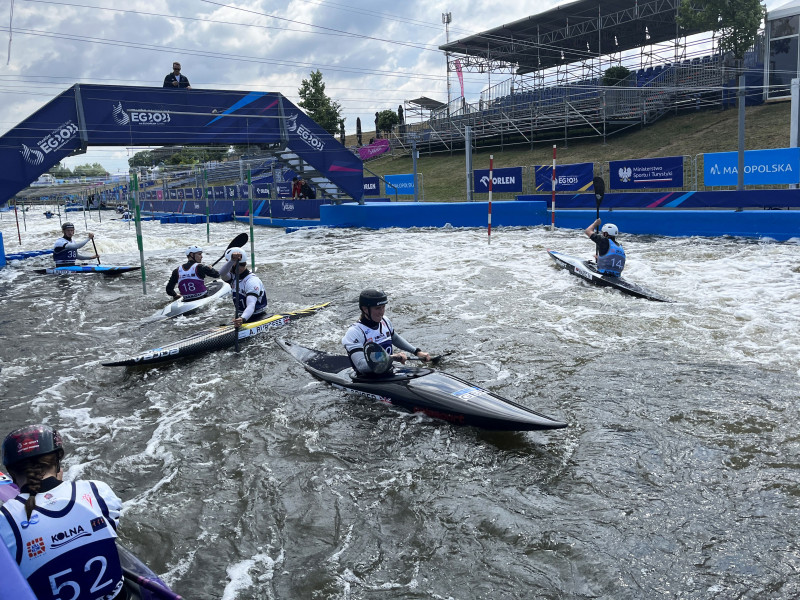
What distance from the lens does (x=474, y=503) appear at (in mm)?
4203

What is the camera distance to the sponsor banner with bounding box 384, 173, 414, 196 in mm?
26062

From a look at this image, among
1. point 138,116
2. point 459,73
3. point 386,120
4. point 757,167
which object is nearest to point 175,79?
point 138,116

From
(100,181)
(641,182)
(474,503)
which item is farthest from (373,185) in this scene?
(474,503)

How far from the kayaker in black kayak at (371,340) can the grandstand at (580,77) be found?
21.1 m

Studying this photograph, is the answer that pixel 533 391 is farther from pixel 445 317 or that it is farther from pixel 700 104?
pixel 700 104

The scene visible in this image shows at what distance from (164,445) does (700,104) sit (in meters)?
28.4

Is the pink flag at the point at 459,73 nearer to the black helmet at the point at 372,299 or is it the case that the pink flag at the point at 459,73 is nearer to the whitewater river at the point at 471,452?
the whitewater river at the point at 471,452

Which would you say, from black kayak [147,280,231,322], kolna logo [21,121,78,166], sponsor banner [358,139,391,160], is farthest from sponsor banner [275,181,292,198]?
black kayak [147,280,231,322]

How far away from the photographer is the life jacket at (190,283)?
9852 mm

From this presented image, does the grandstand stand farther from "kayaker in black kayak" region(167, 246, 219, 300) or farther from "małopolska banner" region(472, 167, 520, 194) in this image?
"kayaker in black kayak" region(167, 246, 219, 300)

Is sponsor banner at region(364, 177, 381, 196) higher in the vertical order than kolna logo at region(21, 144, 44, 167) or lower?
lower

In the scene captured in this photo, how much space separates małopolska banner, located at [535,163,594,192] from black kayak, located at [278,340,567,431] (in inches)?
570

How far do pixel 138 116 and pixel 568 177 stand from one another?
1316 centimetres

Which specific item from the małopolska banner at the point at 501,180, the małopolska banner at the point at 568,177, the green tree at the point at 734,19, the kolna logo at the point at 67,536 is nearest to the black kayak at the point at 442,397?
the kolna logo at the point at 67,536
